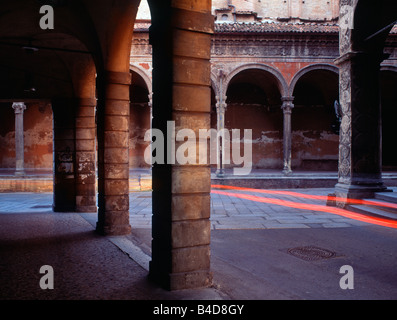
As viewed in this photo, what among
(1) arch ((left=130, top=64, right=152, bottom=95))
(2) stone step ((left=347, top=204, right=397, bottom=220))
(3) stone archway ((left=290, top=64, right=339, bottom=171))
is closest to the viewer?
(2) stone step ((left=347, top=204, right=397, bottom=220))

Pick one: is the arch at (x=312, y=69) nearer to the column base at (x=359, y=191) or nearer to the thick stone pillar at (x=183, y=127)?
the column base at (x=359, y=191)

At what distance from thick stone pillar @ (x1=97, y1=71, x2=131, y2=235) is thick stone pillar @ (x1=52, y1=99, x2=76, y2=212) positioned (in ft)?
9.02

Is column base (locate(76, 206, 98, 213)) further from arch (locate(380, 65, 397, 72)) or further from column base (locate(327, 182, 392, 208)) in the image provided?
arch (locate(380, 65, 397, 72))

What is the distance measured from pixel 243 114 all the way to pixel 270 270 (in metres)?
17.1

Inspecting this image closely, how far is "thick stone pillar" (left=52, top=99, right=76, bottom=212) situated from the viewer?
25.9 feet

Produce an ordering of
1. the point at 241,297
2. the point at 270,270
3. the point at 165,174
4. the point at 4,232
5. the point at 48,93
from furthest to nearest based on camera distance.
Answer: the point at 48,93, the point at 4,232, the point at 270,270, the point at 165,174, the point at 241,297

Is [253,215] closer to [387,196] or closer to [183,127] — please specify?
[387,196]

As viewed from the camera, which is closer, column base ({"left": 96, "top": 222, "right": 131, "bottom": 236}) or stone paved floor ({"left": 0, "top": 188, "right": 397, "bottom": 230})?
column base ({"left": 96, "top": 222, "right": 131, "bottom": 236})

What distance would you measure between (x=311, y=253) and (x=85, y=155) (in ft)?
18.7

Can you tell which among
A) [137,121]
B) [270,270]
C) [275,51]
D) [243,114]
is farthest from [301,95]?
[270,270]

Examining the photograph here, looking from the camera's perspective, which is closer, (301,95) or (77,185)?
(77,185)

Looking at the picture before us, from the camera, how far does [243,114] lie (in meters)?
20.3

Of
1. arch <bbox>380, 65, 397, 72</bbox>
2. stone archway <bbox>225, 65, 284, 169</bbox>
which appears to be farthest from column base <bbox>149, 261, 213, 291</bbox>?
stone archway <bbox>225, 65, 284, 169</bbox>
